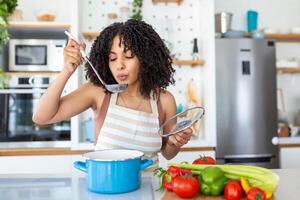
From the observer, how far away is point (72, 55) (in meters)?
0.90

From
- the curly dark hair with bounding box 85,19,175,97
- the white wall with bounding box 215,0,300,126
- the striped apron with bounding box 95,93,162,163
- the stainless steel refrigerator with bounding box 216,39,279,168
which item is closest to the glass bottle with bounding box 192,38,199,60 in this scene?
the stainless steel refrigerator with bounding box 216,39,279,168

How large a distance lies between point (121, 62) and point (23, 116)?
60.9 inches

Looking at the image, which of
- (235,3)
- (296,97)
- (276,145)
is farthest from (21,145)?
(296,97)

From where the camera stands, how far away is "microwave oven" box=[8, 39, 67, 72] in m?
2.24

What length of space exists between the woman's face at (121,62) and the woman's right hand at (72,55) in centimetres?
10

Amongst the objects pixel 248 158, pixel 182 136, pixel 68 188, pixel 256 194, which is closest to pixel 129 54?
pixel 182 136

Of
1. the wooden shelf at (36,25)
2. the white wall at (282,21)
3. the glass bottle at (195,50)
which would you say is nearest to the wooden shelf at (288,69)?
the white wall at (282,21)

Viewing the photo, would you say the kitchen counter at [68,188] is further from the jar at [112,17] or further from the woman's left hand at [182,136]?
the jar at [112,17]

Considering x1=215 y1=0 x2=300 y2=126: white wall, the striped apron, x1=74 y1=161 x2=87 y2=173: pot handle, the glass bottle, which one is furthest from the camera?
x1=215 y1=0 x2=300 y2=126: white wall

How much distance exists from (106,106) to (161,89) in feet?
0.72

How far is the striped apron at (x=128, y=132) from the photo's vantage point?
1.01 meters

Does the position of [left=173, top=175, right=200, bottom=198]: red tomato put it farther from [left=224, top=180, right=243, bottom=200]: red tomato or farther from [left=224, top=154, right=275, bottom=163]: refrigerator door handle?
[left=224, top=154, right=275, bottom=163]: refrigerator door handle

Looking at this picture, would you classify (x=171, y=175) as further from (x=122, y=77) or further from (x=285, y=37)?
(x=285, y=37)

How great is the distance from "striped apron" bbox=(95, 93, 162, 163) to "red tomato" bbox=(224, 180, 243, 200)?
0.35 metres
